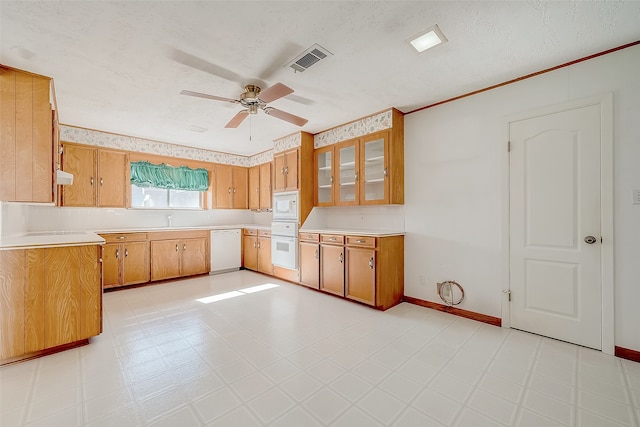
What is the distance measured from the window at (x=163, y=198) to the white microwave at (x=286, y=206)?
1965 millimetres

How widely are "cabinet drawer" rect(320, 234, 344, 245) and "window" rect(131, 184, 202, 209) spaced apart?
124 inches

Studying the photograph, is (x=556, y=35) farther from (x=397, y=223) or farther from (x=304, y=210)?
(x=304, y=210)

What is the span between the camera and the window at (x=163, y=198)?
4.97 m

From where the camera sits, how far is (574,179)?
2.45 m

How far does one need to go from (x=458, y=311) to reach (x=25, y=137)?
4.71 m

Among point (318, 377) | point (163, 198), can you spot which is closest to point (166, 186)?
point (163, 198)

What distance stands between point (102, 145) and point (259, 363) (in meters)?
4.45

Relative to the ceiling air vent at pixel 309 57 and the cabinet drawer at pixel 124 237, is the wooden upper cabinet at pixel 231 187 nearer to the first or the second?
the cabinet drawer at pixel 124 237

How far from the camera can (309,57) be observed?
227 cm

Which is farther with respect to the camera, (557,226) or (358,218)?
(358,218)

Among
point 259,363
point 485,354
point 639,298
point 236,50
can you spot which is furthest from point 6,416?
point 639,298

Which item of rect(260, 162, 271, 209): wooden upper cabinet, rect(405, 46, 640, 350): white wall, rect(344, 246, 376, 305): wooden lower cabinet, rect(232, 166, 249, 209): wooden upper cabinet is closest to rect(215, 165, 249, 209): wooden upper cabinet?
rect(232, 166, 249, 209): wooden upper cabinet

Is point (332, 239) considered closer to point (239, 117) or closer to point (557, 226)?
point (239, 117)

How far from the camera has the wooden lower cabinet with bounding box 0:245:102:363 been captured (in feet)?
6.92
